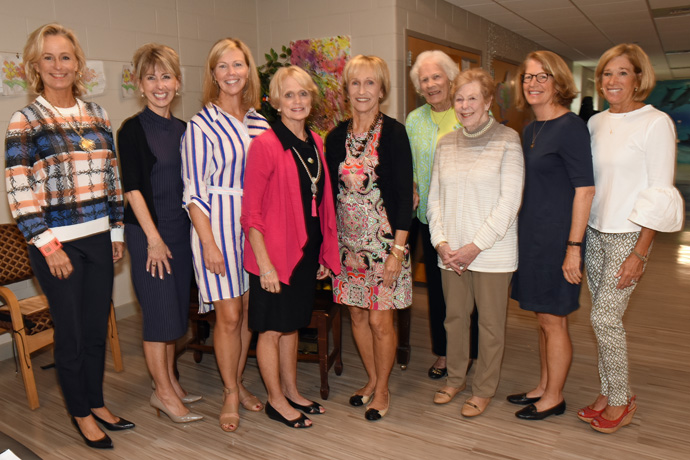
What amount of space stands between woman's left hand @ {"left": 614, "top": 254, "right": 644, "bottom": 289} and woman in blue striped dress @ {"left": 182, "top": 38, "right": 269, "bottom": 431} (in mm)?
1601

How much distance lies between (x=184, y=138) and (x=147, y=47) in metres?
0.42

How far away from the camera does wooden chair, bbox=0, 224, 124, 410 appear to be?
2.74 meters

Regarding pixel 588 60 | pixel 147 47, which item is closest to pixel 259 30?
pixel 147 47

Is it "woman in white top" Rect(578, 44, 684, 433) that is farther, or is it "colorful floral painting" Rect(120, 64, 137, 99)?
"colorful floral painting" Rect(120, 64, 137, 99)

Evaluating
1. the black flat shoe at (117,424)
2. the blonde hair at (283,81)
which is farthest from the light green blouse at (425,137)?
the black flat shoe at (117,424)

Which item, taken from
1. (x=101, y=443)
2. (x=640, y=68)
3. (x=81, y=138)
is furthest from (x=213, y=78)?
(x=640, y=68)

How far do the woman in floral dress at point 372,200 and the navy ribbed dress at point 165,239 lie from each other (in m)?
0.68

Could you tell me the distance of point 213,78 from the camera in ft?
7.74

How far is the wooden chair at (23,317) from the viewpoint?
2.74m

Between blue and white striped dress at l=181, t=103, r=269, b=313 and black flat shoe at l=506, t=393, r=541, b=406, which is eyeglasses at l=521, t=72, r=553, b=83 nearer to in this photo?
blue and white striped dress at l=181, t=103, r=269, b=313

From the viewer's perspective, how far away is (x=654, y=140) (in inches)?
83.7

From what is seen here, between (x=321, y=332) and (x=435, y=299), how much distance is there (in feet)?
2.24

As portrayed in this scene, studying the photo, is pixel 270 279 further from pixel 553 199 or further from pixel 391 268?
pixel 553 199

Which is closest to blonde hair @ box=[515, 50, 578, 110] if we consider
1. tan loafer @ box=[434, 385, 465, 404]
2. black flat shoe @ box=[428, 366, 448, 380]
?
tan loafer @ box=[434, 385, 465, 404]
